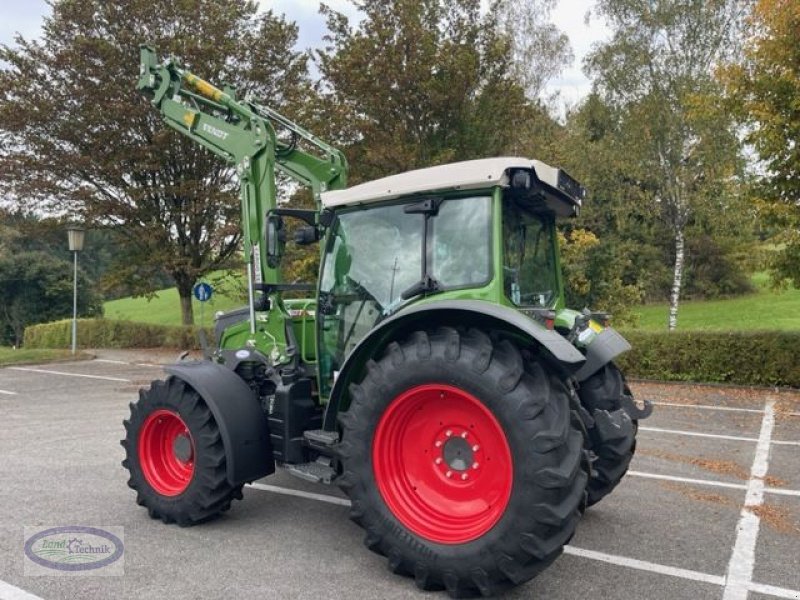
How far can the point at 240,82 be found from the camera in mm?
18000

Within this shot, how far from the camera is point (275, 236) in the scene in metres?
4.33

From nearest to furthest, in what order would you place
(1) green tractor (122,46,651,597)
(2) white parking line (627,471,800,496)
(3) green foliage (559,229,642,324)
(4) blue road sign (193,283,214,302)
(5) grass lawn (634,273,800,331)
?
(1) green tractor (122,46,651,597), (2) white parking line (627,471,800,496), (3) green foliage (559,229,642,324), (4) blue road sign (193,283,214,302), (5) grass lawn (634,273,800,331)

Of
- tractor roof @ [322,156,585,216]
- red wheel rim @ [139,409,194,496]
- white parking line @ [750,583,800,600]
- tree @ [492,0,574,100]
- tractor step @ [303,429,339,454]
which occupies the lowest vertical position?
white parking line @ [750,583,800,600]

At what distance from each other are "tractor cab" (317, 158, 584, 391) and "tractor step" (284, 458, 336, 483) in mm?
517

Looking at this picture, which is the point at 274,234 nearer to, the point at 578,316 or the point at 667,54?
the point at 578,316

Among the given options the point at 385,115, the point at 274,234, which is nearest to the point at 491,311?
the point at 274,234

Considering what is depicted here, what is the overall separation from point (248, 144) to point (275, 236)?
1.18 meters

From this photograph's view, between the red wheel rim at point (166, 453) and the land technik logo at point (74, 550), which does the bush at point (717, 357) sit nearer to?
the red wheel rim at point (166, 453)

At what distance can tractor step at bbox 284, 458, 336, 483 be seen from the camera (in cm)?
388

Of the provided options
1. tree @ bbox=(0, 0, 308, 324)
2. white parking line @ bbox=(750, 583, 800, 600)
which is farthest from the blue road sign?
white parking line @ bbox=(750, 583, 800, 600)

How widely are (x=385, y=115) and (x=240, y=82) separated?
20.8ft

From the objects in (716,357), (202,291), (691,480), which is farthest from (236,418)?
(202,291)

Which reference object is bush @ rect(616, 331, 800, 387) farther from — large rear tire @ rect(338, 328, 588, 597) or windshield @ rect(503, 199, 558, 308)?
large rear tire @ rect(338, 328, 588, 597)

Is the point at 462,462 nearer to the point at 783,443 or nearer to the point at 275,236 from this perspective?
the point at 275,236
